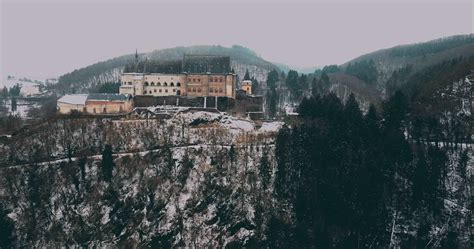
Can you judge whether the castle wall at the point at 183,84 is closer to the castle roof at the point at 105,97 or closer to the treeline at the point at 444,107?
the castle roof at the point at 105,97

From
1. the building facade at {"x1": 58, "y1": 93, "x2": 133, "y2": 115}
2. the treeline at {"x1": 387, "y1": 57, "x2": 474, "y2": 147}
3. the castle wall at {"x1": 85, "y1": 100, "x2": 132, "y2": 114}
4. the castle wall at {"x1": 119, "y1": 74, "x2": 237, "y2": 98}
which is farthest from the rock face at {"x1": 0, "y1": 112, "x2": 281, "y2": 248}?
the treeline at {"x1": 387, "y1": 57, "x2": 474, "y2": 147}

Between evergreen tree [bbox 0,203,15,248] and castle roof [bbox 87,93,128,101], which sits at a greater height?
castle roof [bbox 87,93,128,101]

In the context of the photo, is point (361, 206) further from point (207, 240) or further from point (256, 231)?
point (207, 240)

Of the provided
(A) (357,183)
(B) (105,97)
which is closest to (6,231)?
(B) (105,97)

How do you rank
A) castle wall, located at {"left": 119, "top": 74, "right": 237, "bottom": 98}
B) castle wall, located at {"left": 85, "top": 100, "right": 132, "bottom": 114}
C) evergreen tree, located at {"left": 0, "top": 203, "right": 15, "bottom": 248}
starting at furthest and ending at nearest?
castle wall, located at {"left": 119, "top": 74, "right": 237, "bottom": 98} < castle wall, located at {"left": 85, "top": 100, "right": 132, "bottom": 114} < evergreen tree, located at {"left": 0, "top": 203, "right": 15, "bottom": 248}

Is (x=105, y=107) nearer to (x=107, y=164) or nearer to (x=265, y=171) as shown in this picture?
(x=107, y=164)

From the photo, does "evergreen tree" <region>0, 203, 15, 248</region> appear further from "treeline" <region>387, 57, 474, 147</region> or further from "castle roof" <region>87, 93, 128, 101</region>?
"treeline" <region>387, 57, 474, 147</region>
